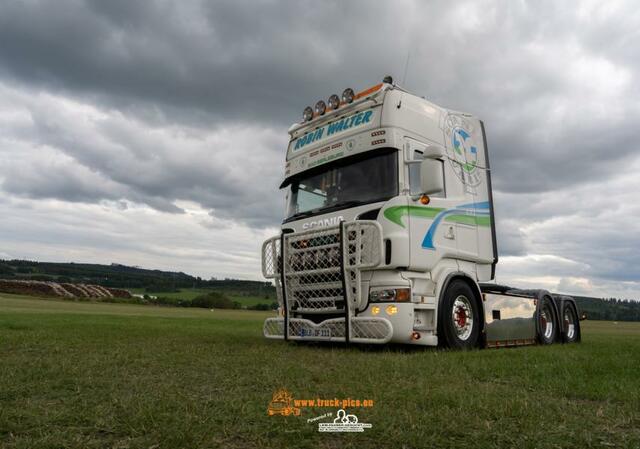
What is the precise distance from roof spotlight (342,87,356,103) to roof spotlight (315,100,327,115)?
1.68 feet

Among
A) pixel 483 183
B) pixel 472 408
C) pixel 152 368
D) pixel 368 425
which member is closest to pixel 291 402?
pixel 368 425

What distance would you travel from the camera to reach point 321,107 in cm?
975

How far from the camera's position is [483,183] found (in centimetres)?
977

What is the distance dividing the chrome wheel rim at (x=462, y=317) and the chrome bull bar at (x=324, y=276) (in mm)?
1799

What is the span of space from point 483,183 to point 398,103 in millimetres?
2581

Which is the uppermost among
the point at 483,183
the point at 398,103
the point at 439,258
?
the point at 398,103

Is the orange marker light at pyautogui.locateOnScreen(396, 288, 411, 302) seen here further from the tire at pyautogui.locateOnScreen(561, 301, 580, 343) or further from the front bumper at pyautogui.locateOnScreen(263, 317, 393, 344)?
the tire at pyautogui.locateOnScreen(561, 301, 580, 343)

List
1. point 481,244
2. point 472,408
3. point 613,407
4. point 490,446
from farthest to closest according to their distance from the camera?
point 481,244 → point 613,407 → point 472,408 → point 490,446

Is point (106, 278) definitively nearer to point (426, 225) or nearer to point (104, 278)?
point (104, 278)

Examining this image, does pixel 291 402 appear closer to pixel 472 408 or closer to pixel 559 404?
pixel 472 408

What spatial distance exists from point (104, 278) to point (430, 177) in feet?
339

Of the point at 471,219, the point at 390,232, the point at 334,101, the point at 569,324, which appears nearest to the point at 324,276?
the point at 390,232

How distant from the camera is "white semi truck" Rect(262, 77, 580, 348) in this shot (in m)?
7.62

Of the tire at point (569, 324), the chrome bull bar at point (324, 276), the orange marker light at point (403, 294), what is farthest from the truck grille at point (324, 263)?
the tire at point (569, 324)
